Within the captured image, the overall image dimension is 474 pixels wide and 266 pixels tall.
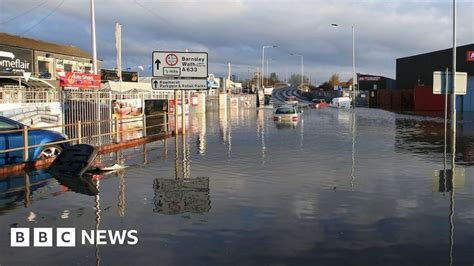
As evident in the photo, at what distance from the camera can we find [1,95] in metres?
26.6

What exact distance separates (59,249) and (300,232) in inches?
124

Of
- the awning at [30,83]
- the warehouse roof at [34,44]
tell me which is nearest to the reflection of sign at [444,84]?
the awning at [30,83]

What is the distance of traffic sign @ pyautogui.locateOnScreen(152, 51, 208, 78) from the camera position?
25016 mm

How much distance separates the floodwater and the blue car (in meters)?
1.05

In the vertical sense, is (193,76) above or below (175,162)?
above

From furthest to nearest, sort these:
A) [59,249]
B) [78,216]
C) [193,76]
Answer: [193,76]
[78,216]
[59,249]

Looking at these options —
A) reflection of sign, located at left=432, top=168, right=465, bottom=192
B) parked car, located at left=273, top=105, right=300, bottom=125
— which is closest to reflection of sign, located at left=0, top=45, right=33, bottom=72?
parked car, located at left=273, top=105, right=300, bottom=125

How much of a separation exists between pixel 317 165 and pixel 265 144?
6.40 m

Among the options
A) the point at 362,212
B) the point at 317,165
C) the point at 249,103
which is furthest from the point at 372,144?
the point at 249,103

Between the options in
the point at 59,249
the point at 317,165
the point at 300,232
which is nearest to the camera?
the point at 59,249

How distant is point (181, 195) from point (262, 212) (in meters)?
2.06

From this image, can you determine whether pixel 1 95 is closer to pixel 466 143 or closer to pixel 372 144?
pixel 372 144

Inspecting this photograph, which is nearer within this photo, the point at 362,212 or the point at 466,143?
the point at 362,212

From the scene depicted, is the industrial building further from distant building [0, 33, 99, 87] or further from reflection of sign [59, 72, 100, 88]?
reflection of sign [59, 72, 100, 88]
